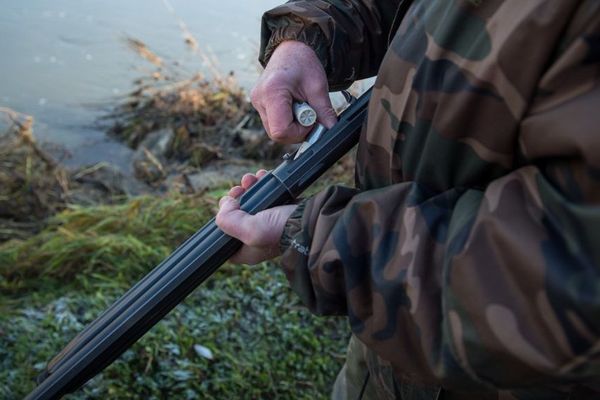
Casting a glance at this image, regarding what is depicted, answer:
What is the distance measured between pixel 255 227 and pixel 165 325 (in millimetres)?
1379

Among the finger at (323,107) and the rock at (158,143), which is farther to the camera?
the rock at (158,143)

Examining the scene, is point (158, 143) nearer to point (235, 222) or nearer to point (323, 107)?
point (323, 107)

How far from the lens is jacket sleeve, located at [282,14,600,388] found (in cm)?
83

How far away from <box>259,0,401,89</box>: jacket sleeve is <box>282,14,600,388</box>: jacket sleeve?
0.71m

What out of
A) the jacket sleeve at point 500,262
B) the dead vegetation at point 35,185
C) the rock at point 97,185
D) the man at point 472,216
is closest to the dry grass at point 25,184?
the dead vegetation at point 35,185

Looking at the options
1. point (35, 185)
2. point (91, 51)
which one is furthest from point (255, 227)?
point (91, 51)

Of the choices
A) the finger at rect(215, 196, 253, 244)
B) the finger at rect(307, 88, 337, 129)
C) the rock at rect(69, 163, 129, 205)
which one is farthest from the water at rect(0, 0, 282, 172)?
the finger at rect(215, 196, 253, 244)

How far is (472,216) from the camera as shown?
98cm

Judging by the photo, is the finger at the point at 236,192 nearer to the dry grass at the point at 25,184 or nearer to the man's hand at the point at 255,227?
the man's hand at the point at 255,227

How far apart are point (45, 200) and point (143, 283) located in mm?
3228

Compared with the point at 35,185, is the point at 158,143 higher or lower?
lower

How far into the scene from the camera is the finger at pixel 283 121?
160cm

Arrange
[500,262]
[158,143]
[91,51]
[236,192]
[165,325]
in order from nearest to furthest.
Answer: [500,262] < [236,192] < [165,325] < [158,143] < [91,51]

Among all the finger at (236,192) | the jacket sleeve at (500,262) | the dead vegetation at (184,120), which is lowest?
the dead vegetation at (184,120)
